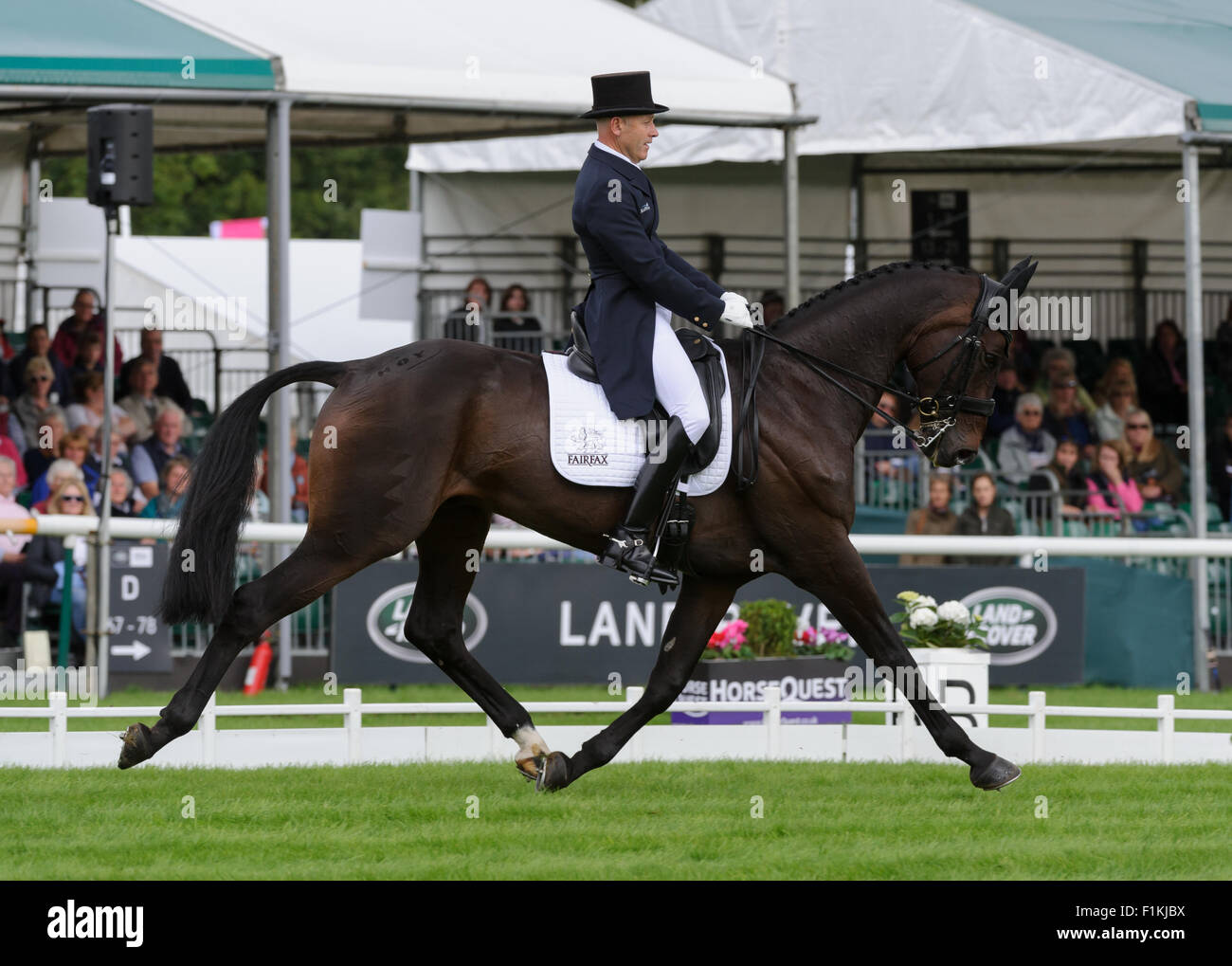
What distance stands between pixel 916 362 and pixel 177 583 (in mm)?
3036

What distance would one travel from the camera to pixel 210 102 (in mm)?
13117

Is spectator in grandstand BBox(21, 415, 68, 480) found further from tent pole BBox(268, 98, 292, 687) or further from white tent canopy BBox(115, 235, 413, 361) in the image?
white tent canopy BBox(115, 235, 413, 361)

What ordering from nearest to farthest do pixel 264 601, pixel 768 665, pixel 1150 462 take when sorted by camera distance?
pixel 264 601, pixel 768 665, pixel 1150 462

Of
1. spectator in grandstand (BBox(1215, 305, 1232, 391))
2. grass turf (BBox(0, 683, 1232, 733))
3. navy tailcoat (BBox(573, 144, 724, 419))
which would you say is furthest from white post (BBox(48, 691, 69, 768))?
spectator in grandstand (BBox(1215, 305, 1232, 391))

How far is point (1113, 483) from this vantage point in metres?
15.8

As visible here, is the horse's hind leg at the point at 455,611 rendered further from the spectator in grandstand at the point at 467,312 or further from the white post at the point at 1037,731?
the spectator in grandstand at the point at 467,312

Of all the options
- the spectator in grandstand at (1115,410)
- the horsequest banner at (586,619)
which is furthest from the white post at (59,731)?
the spectator in grandstand at (1115,410)

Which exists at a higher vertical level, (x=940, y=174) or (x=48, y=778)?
(x=940, y=174)

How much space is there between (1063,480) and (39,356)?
8600mm

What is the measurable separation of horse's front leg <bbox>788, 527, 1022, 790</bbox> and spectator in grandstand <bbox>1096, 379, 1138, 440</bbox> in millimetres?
10615

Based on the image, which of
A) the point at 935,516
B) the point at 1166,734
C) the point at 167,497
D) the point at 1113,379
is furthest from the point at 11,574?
the point at 1113,379

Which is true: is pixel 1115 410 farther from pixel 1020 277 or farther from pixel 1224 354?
pixel 1020 277
